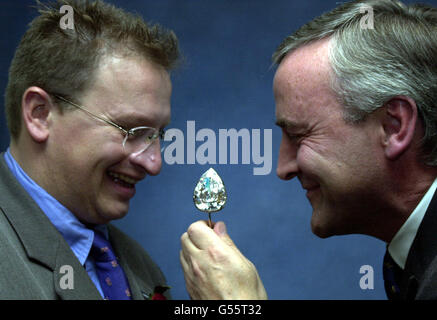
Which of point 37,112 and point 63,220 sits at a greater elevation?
point 37,112

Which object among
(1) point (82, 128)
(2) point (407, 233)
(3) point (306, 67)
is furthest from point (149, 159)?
(2) point (407, 233)

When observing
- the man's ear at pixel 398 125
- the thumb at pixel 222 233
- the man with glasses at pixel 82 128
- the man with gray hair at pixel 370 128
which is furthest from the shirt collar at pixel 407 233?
the man with glasses at pixel 82 128

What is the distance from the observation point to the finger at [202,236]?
1357 mm

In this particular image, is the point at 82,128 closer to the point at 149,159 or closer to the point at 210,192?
the point at 149,159

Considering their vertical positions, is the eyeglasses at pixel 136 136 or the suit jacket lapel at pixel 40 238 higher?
the eyeglasses at pixel 136 136

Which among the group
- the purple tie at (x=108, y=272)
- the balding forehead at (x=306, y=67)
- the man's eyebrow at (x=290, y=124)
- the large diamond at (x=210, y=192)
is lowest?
the purple tie at (x=108, y=272)

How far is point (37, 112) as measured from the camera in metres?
1.46

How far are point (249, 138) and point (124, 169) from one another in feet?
3.41

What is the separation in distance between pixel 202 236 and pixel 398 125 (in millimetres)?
626

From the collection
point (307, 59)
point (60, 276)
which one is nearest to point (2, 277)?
point (60, 276)

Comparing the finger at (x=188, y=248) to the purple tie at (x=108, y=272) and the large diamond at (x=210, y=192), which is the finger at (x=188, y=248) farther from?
the purple tie at (x=108, y=272)

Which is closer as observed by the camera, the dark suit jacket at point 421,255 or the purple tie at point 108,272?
the dark suit jacket at point 421,255
